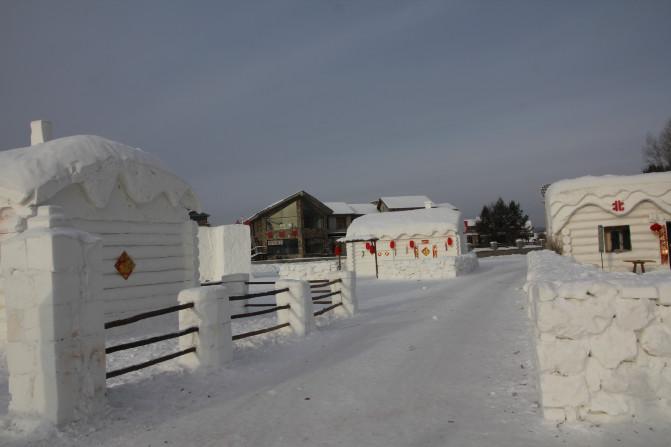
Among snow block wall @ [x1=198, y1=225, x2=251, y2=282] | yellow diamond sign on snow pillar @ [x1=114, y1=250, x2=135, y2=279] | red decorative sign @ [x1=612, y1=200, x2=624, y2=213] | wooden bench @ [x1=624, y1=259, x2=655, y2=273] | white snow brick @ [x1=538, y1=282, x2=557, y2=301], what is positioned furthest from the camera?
snow block wall @ [x1=198, y1=225, x2=251, y2=282]

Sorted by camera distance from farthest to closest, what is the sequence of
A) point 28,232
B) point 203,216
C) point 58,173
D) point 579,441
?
1. point 203,216
2. point 58,173
3. point 28,232
4. point 579,441

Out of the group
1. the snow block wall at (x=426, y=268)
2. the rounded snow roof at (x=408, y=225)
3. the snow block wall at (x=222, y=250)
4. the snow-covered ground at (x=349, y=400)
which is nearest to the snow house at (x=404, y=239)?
the rounded snow roof at (x=408, y=225)

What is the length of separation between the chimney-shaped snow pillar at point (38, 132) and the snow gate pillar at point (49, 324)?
7.95 metres

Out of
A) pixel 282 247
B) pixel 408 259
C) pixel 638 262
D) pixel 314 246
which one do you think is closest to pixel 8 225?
pixel 638 262

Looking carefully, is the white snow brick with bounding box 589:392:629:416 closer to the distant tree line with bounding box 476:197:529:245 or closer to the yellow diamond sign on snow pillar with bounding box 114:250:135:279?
the yellow diamond sign on snow pillar with bounding box 114:250:135:279

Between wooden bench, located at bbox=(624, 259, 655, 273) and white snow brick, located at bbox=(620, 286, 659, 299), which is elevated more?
white snow brick, located at bbox=(620, 286, 659, 299)

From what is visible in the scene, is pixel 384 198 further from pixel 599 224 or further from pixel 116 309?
pixel 116 309

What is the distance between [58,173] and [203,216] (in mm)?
42514

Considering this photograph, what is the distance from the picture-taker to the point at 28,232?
480 centimetres

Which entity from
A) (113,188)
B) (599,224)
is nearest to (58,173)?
(113,188)

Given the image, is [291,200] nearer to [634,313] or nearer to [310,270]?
[310,270]

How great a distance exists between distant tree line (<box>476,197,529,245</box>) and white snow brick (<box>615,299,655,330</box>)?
5145 cm

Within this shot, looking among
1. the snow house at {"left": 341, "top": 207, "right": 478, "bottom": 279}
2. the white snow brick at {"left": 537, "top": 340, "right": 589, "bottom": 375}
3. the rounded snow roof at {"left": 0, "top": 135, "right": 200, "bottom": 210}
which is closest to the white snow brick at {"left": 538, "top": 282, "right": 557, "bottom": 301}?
the white snow brick at {"left": 537, "top": 340, "right": 589, "bottom": 375}

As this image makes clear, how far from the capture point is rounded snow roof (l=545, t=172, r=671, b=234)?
1541 centimetres
